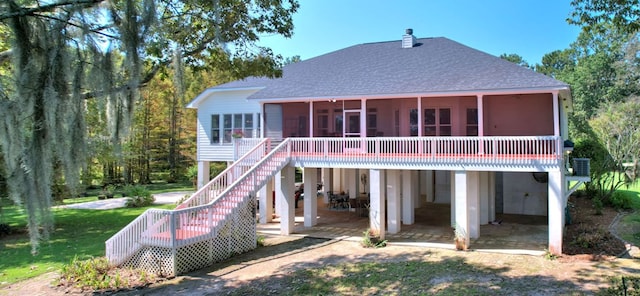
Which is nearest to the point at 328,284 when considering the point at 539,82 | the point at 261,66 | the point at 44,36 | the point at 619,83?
the point at 261,66

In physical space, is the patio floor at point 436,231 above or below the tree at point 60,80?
below

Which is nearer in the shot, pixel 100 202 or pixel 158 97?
pixel 100 202

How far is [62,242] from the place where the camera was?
46.1 ft

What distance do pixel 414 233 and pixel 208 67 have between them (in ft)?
28.3

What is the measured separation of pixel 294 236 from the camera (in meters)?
14.4

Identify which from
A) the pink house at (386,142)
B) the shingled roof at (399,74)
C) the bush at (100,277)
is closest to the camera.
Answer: the bush at (100,277)

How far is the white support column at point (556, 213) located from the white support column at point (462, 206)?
2.21 meters

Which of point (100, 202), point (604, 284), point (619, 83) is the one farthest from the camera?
point (619, 83)

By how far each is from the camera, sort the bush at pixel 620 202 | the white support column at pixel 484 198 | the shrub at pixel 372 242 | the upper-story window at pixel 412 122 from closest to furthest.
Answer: the shrub at pixel 372 242 → the white support column at pixel 484 198 → the upper-story window at pixel 412 122 → the bush at pixel 620 202

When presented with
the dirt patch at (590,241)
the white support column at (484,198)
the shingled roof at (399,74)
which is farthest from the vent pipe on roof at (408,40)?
the dirt patch at (590,241)

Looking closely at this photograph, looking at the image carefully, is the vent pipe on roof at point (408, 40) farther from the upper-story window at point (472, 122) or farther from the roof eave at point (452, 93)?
the roof eave at point (452, 93)

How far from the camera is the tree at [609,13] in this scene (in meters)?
9.19

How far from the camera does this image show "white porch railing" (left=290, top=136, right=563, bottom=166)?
1203cm

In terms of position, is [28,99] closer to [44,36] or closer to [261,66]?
[44,36]
